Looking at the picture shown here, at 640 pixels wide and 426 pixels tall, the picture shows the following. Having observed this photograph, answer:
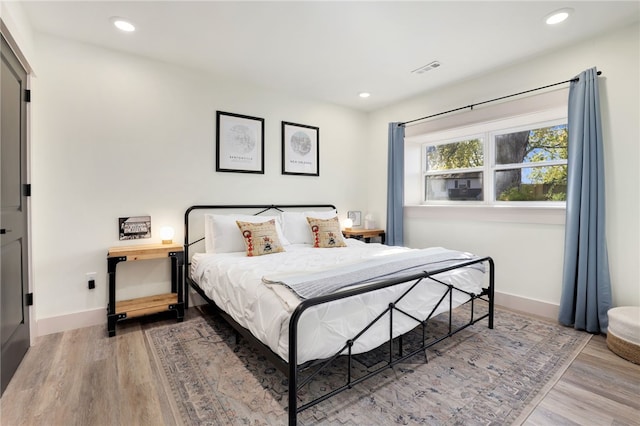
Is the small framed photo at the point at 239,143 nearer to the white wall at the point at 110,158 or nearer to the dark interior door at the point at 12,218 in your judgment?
the white wall at the point at 110,158

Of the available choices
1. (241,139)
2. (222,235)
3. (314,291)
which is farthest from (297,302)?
(241,139)

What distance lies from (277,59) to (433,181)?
8.59ft

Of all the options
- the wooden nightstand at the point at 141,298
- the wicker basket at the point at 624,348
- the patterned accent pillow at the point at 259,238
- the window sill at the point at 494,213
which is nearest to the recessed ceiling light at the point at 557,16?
the window sill at the point at 494,213

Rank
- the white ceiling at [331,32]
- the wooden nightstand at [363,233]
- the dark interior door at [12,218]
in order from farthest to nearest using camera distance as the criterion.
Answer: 1. the wooden nightstand at [363,233]
2. the white ceiling at [331,32]
3. the dark interior door at [12,218]

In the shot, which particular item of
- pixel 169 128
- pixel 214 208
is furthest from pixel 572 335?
pixel 169 128

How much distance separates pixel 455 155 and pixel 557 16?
1.85 metres

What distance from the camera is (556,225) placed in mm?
2996

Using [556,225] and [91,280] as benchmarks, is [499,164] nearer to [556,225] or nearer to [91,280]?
[556,225]

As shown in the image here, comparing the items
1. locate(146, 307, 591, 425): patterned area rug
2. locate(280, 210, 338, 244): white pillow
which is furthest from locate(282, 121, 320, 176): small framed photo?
locate(146, 307, 591, 425): patterned area rug

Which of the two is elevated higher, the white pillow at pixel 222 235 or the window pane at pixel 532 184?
the window pane at pixel 532 184

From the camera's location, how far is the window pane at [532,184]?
3.18m

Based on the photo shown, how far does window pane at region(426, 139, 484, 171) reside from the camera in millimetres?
3867

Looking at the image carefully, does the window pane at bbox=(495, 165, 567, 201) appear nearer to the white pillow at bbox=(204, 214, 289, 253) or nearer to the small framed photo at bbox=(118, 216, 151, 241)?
the white pillow at bbox=(204, 214, 289, 253)

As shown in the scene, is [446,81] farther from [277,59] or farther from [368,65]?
[277,59]
